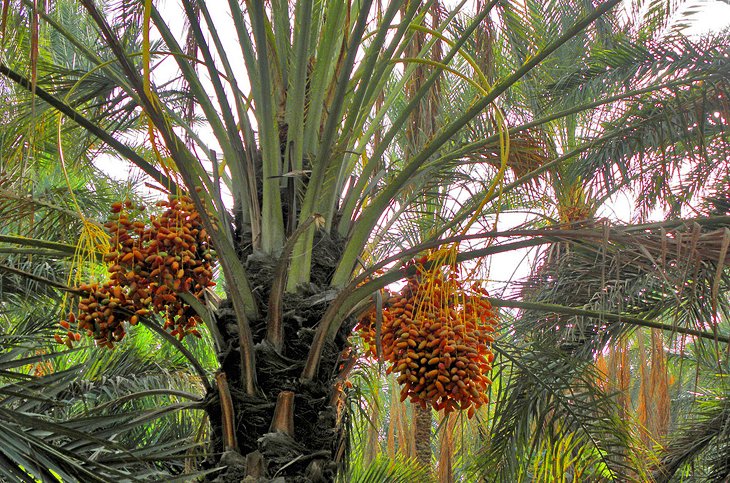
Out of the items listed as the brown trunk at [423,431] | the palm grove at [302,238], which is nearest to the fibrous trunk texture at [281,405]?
the palm grove at [302,238]

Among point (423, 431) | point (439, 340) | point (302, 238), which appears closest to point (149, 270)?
point (302, 238)

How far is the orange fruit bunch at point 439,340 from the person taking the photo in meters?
2.52

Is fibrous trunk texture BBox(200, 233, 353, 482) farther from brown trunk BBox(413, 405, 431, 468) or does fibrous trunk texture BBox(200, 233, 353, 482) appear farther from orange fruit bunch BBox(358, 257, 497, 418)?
brown trunk BBox(413, 405, 431, 468)

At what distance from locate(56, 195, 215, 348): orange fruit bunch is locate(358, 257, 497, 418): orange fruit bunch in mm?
669

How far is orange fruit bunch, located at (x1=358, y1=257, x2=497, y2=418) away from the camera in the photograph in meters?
2.52

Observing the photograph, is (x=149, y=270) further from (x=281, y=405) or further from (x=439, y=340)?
(x=439, y=340)

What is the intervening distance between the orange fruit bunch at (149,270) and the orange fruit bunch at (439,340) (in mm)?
669

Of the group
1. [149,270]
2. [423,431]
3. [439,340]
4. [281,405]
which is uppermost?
[149,270]

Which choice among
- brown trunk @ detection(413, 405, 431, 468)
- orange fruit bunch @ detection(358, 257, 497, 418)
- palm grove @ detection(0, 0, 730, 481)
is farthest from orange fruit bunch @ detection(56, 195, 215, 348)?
brown trunk @ detection(413, 405, 431, 468)

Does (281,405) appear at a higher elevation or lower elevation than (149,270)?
lower

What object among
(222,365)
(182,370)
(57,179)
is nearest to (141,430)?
(182,370)

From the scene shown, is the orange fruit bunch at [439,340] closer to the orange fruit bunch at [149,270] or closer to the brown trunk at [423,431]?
the orange fruit bunch at [149,270]

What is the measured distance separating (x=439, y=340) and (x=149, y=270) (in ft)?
3.15

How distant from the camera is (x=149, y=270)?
2645 millimetres
